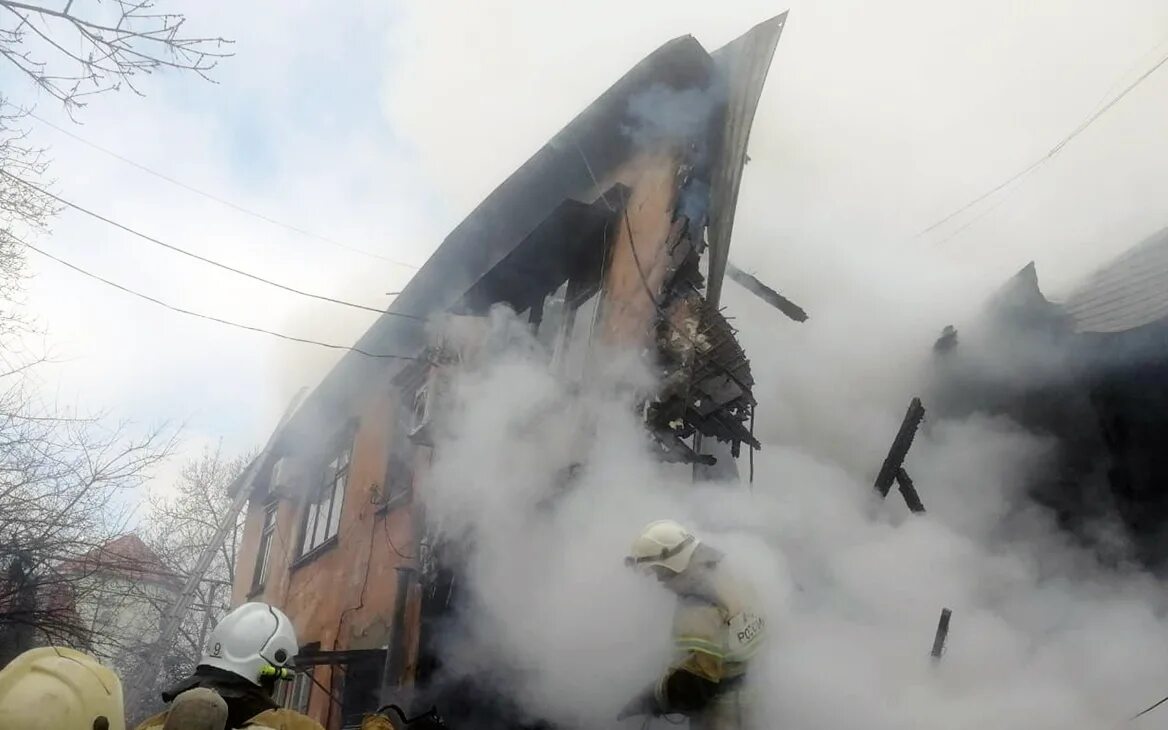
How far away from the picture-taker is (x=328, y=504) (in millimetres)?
12461

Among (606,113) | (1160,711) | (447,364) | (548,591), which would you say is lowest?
(1160,711)

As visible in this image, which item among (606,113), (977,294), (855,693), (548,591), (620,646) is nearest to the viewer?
(855,693)

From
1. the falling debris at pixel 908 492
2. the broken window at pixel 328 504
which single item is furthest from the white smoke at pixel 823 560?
the broken window at pixel 328 504

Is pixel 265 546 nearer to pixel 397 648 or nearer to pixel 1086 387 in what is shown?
pixel 397 648

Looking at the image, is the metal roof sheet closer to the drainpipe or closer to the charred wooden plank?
→ the charred wooden plank

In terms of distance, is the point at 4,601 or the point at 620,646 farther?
the point at 4,601

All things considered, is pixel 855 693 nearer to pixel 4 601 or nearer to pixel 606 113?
pixel 606 113

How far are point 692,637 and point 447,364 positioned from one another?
5301mm

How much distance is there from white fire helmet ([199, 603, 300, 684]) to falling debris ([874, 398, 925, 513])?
12.0 ft

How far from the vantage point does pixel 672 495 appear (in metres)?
5.61

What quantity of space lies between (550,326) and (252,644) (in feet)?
15.1

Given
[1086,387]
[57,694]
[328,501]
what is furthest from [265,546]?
[57,694]

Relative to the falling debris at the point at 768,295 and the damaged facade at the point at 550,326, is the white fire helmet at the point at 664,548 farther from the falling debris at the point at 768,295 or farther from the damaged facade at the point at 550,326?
the falling debris at the point at 768,295

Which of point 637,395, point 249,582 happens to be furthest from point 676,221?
point 249,582
